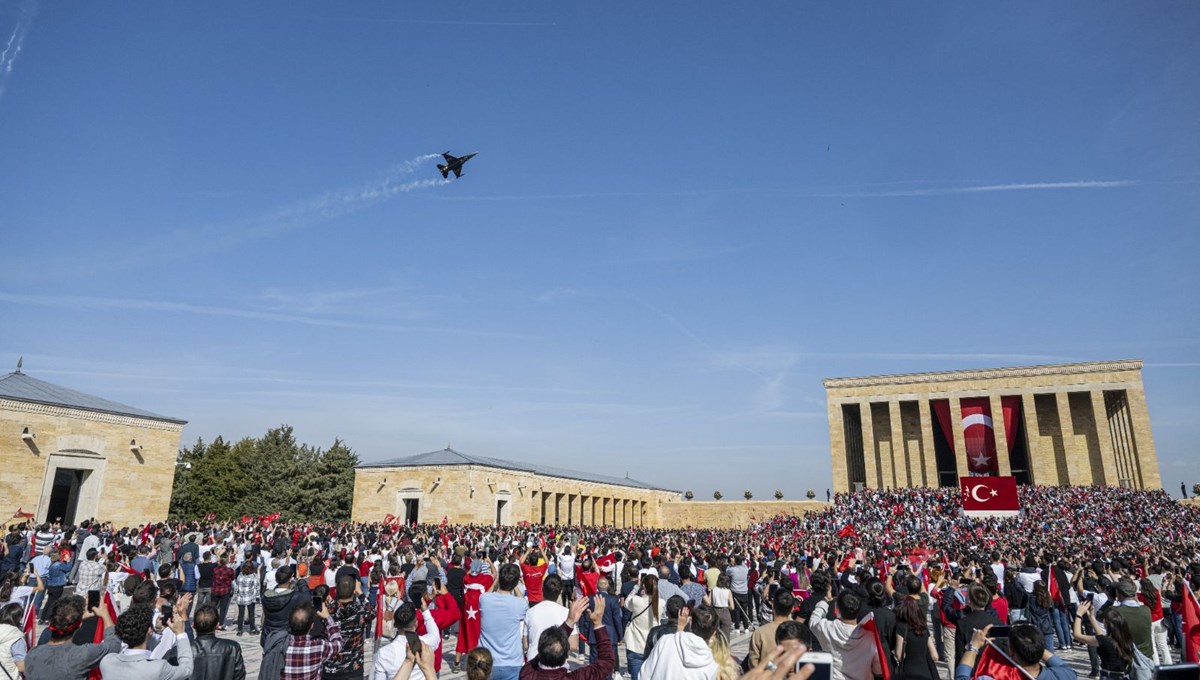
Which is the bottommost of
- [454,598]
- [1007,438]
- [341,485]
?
[454,598]

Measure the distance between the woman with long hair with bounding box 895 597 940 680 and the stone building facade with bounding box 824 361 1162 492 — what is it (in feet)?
158

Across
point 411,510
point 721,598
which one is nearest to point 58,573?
point 721,598

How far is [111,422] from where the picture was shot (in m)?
27.8

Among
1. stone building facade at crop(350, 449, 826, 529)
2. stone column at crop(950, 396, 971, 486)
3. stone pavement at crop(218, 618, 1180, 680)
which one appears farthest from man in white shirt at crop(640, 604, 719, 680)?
stone column at crop(950, 396, 971, 486)

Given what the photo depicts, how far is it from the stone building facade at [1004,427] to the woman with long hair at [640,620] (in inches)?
1864

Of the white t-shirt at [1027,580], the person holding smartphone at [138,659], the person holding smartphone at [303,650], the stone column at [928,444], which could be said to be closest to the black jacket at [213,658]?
the person holding smartphone at [138,659]

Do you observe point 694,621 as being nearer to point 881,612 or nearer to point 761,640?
point 761,640

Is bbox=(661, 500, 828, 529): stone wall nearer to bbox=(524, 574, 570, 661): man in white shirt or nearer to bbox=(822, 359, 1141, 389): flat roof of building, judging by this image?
bbox=(822, 359, 1141, 389): flat roof of building

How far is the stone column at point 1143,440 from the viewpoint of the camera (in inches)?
1764

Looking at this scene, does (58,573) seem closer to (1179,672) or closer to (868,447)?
(1179,672)

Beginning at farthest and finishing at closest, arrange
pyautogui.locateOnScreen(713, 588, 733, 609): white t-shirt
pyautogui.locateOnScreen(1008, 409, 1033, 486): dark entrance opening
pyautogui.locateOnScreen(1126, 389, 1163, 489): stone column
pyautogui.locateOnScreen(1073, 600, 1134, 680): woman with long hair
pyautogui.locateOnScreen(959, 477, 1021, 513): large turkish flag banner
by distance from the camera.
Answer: pyautogui.locateOnScreen(1008, 409, 1033, 486): dark entrance opening, pyautogui.locateOnScreen(1126, 389, 1163, 489): stone column, pyautogui.locateOnScreen(959, 477, 1021, 513): large turkish flag banner, pyautogui.locateOnScreen(713, 588, 733, 609): white t-shirt, pyautogui.locateOnScreen(1073, 600, 1134, 680): woman with long hair

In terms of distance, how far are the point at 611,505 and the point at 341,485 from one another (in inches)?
855

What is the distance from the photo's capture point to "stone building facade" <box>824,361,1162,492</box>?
153ft

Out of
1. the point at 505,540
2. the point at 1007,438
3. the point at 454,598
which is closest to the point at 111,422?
the point at 505,540
